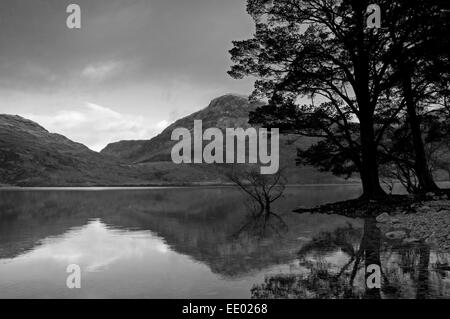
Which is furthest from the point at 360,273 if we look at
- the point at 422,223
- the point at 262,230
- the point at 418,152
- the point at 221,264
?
the point at 418,152

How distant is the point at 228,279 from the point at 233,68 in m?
25.6

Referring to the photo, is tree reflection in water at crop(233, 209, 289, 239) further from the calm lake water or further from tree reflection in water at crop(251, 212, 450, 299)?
tree reflection in water at crop(251, 212, 450, 299)

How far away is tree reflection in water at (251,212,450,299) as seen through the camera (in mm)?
9562

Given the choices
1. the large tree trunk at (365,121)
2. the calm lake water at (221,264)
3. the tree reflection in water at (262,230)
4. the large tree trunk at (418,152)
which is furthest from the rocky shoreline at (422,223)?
the tree reflection in water at (262,230)

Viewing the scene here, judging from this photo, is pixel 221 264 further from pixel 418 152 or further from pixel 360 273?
pixel 418 152

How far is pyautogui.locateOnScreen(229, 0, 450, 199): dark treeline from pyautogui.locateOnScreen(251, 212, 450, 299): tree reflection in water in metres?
17.0

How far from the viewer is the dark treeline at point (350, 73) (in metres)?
29.2

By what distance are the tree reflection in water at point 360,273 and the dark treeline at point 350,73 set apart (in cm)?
1697

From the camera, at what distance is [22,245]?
735 inches

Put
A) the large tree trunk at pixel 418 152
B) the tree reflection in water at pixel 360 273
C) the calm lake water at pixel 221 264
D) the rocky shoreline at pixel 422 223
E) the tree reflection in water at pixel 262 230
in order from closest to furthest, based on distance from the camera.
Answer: the tree reflection in water at pixel 360 273
the calm lake water at pixel 221 264
the rocky shoreline at pixel 422 223
the tree reflection in water at pixel 262 230
the large tree trunk at pixel 418 152

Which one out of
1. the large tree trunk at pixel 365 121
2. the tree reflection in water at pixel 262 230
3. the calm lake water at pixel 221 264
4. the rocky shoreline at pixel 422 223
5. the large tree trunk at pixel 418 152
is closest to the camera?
the calm lake water at pixel 221 264

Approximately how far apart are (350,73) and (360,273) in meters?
24.4

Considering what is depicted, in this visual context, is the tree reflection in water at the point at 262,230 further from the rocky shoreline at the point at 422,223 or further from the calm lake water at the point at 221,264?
the rocky shoreline at the point at 422,223

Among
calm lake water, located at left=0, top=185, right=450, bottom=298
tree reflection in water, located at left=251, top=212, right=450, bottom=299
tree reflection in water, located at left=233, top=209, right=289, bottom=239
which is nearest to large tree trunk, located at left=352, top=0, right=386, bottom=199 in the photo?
tree reflection in water, located at left=233, top=209, right=289, bottom=239
